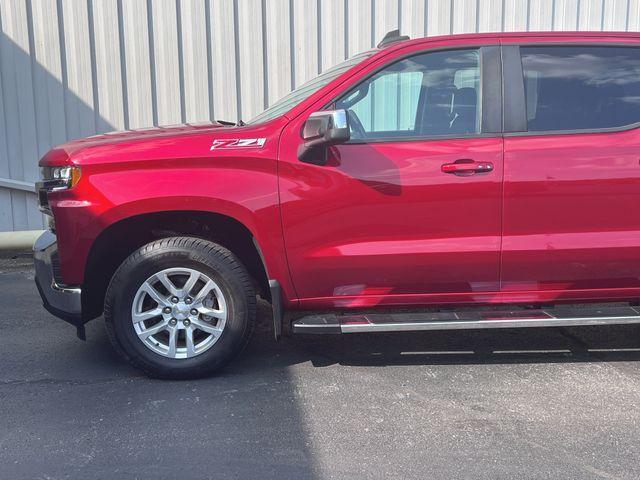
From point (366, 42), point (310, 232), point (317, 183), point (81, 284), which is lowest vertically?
point (81, 284)

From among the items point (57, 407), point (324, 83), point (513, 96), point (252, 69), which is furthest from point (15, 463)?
point (252, 69)

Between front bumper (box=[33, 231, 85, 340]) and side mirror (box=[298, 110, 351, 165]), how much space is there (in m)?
1.57

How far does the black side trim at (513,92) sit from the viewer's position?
3.80 meters

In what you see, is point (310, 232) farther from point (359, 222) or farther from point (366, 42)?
point (366, 42)

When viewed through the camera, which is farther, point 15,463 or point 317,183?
point 317,183

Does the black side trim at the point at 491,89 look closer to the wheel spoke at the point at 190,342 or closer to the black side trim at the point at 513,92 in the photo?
the black side trim at the point at 513,92

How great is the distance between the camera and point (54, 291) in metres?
3.86

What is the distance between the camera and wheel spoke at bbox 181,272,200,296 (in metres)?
3.79

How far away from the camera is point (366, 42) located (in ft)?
26.0

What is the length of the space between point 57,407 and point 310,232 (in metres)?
1.73

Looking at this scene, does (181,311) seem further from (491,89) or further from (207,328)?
(491,89)

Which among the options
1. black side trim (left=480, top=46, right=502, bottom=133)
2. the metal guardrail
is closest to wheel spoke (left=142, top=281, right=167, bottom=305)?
black side trim (left=480, top=46, right=502, bottom=133)

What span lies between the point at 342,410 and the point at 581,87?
2.41 m

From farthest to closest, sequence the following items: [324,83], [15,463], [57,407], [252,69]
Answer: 1. [252,69]
2. [324,83]
3. [57,407]
4. [15,463]
